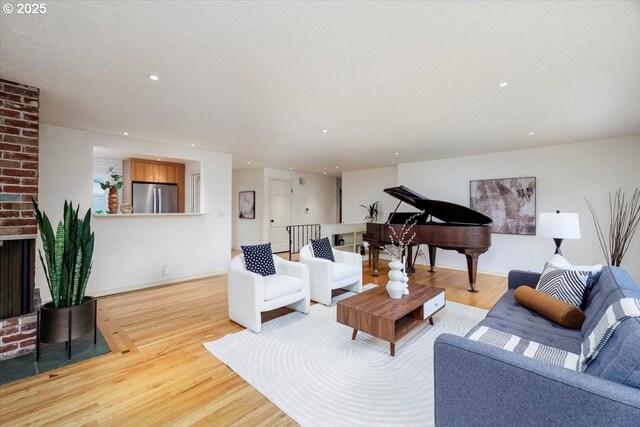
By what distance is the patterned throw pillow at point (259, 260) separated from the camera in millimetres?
3402

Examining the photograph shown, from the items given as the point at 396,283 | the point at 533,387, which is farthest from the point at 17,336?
the point at 533,387

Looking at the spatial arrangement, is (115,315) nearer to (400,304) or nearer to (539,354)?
(400,304)

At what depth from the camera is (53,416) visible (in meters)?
1.79

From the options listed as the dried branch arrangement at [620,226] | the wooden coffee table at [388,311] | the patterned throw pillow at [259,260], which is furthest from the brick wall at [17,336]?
the dried branch arrangement at [620,226]

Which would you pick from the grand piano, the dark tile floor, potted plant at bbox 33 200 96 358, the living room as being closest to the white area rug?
the living room

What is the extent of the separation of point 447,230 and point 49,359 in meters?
4.82

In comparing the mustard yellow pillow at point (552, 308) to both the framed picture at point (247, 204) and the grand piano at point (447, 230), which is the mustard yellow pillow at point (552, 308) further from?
the framed picture at point (247, 204)

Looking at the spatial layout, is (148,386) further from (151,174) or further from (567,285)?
(151,174)

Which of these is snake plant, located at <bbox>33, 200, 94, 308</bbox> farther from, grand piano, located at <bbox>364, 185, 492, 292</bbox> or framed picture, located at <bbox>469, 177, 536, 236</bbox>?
framed picture, located at <bbox>469, 177, 536, 236</bbox>

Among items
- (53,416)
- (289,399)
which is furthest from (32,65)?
(289,399)

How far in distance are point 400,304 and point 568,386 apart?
170 cm

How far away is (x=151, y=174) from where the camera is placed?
226 inches

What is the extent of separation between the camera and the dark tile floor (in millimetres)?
2248

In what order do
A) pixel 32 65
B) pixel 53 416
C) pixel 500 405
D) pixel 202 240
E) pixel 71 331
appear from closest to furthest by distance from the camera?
pixel 500 405, pixel 53 416, pixel 32 65, pixel 71 331, pixel 202 240
